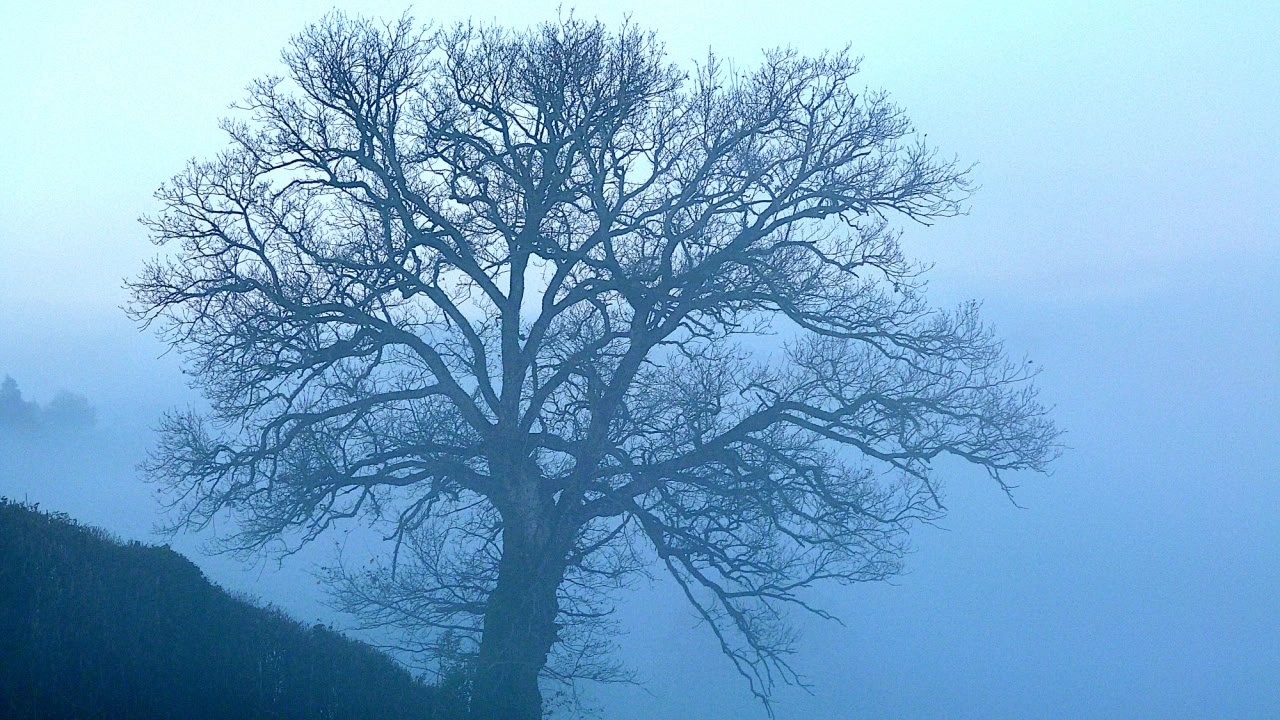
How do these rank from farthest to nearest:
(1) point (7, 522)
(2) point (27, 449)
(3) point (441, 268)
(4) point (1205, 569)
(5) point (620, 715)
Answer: (4) point (1205, 569) < (2) point (27, 449) < (5) point (620, 715) < (3) point (441, 268) < (1) point (7, 522)

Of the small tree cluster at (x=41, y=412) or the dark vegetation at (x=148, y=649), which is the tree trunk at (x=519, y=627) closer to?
the dark vegetation at (x=148, y=649)

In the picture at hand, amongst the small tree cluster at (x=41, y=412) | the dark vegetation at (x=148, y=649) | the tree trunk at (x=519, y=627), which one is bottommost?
the dark vegetation at (x=148, y=649)

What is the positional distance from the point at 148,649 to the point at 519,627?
397 centimetres

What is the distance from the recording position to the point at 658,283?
10.5 m

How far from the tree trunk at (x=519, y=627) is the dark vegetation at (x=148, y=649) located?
16.0 inches

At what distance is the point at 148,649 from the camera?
7.95 m

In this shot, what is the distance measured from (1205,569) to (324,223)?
1166 inches

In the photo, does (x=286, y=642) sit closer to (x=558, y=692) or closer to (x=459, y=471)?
(x=459, y=471)

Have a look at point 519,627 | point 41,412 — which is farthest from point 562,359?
point 41,412

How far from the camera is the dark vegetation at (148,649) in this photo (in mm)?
7020

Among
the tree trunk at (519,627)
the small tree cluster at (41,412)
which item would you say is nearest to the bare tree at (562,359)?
the tree trunk at (519,627)

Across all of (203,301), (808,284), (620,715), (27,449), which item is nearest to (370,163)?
(203,301)

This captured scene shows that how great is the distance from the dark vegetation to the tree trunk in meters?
0.41

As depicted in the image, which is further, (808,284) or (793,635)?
(793,635)
